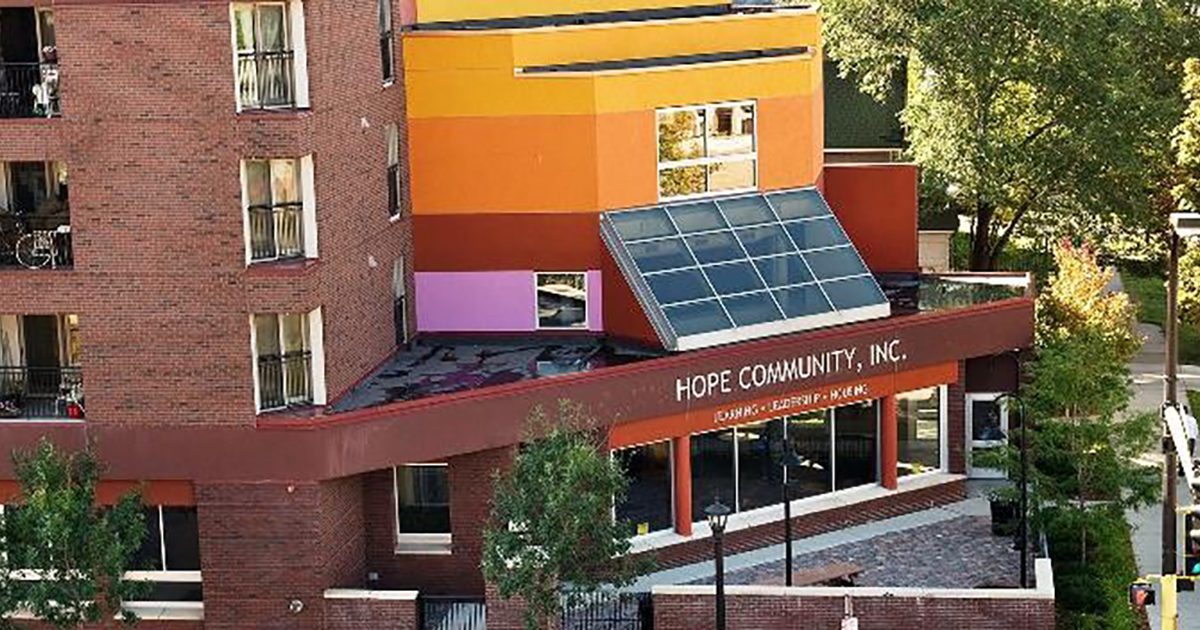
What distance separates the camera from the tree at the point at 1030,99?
50.2 m

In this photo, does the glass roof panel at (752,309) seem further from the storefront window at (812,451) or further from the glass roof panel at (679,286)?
the storefront window at (812,451)

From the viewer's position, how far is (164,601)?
119 feet

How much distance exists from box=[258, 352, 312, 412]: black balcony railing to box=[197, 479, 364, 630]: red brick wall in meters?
1.52

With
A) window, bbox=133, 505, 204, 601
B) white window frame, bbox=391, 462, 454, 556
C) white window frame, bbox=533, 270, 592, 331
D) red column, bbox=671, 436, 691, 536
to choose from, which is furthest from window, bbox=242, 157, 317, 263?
red column, bbox=671, 436, 691, 536

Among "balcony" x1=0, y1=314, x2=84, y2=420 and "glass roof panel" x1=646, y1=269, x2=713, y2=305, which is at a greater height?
"glass roof panel" x1=646, y1=269, x2=713, y2=305

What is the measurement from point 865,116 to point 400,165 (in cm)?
2845

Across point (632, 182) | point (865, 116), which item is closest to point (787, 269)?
point (632, 182)

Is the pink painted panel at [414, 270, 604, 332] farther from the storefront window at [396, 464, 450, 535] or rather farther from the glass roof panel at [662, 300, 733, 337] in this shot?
the storefront window at [396, 464, 450, 535]

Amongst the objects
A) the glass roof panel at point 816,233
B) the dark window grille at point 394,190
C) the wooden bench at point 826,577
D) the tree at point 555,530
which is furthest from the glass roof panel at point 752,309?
the tree at point 555,530

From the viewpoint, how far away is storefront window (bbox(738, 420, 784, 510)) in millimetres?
40156

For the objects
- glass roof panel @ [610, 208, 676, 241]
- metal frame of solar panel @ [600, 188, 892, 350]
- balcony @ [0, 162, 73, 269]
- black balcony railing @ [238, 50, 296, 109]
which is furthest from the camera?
glass roof panel @ [610, 208, 676, 241]

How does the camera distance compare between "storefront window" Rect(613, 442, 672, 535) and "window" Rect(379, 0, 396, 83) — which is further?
"window" Rect(379, 0, 396, 83)

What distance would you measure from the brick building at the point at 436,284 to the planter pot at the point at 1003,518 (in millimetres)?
2105

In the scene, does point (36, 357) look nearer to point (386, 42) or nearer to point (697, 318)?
point (386, 42)
